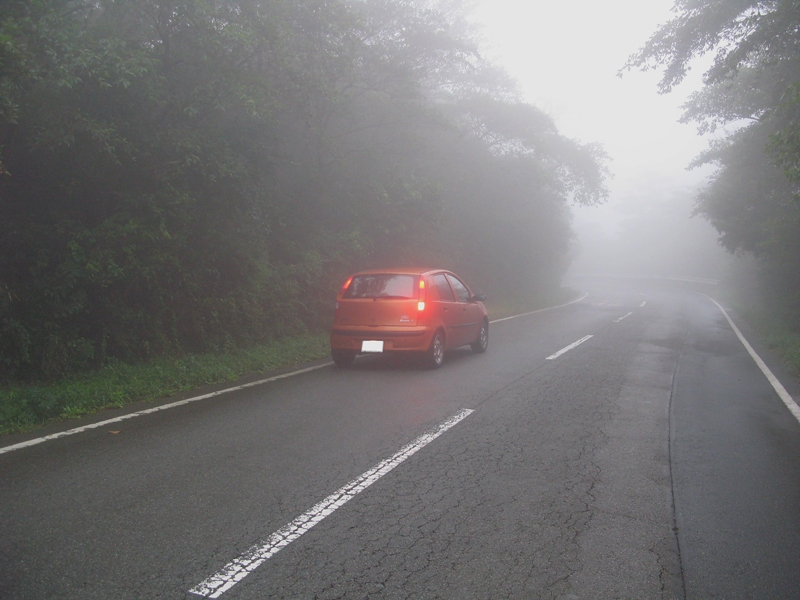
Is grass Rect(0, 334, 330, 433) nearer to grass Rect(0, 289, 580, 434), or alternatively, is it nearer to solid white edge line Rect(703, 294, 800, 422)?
grass Rect(0, 289, 580, 434)

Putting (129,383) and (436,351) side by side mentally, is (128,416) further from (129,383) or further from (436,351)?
(436,351)

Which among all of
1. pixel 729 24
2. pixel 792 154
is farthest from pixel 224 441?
pixel 729 24

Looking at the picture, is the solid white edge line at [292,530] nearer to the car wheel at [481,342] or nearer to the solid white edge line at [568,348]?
the solid white edge line at [568,348]

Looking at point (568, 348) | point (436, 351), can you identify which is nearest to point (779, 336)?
point (568, 348)

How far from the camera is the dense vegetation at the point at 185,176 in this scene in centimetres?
901

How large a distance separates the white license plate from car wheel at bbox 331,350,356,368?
1.25 ft

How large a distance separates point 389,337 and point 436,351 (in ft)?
2.87

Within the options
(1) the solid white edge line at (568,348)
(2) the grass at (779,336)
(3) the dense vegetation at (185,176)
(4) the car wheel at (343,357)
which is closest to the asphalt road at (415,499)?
(4) the car wheel at (343,357)

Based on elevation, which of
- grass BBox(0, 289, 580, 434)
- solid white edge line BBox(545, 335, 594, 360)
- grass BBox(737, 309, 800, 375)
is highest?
grass BBox(0, 289, 580, 434)

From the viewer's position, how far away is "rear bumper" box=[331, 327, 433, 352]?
32.7 feet

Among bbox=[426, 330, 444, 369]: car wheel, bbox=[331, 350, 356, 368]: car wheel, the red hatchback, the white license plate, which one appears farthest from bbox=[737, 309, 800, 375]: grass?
bbox=[331, 350, 356, 368]: car wheel

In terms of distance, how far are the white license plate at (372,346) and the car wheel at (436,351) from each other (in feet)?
2.48

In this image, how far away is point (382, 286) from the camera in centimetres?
1044

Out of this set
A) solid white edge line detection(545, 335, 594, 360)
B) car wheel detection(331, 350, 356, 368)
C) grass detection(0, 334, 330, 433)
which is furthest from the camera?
solid white edge line detection(545, 335, 594, 360)
